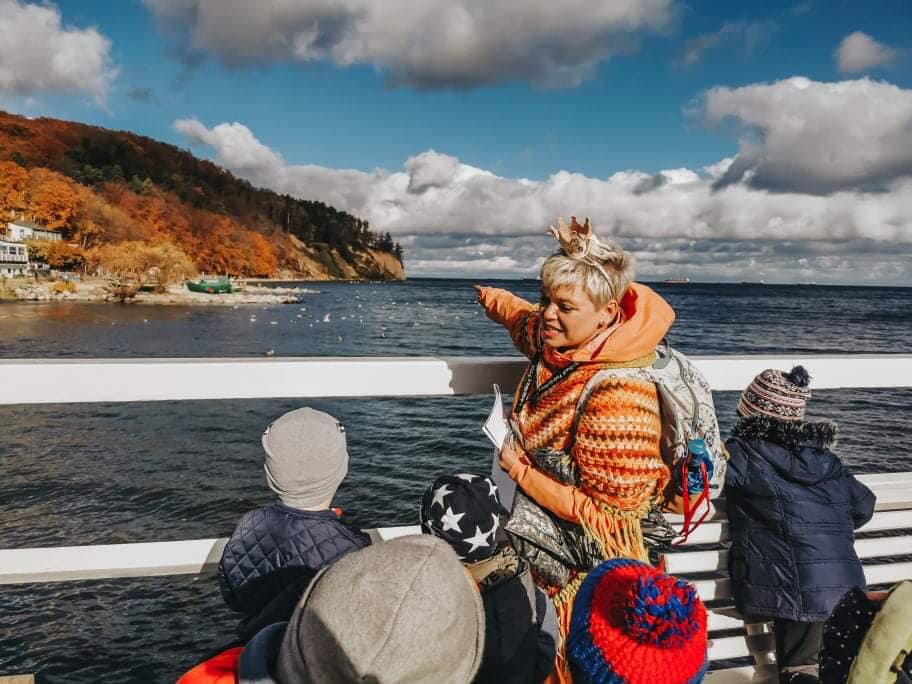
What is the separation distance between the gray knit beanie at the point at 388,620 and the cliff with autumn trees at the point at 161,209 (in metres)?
94.4

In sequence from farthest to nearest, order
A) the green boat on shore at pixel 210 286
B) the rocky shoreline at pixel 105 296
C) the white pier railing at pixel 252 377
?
Answer: 1. the green boat on shore at pixel 210 286
2. the rocky shoreline at pixel 105 296
3. the white pier railing at pixel 252 377

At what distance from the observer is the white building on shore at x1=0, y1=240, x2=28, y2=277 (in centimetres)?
7287

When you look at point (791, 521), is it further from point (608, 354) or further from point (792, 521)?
point (608, 354)

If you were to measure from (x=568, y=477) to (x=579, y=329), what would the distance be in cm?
43

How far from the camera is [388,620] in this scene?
0.82m

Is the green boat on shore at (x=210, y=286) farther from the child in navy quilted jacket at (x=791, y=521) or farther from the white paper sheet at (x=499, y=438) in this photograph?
the child in navy quilted jacket at (x=791, y=521)

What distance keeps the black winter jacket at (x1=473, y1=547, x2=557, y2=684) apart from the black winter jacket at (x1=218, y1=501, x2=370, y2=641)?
442 millimetres

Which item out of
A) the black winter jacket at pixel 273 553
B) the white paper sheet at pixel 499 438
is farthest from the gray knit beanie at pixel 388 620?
the white paper sheet at pixel 499 438

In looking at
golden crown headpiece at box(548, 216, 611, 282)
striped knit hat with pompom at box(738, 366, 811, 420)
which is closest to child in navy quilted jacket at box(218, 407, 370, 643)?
golden crown headpiece at box(548, 216, 611, 282)

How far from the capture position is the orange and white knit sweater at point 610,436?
154cm

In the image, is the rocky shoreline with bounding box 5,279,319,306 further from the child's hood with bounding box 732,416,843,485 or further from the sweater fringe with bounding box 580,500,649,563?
the sweater fringe with bounding box 580,500,649,563

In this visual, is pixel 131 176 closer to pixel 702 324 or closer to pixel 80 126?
pixel 80 126

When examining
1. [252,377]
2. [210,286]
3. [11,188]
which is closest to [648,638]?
[252,377]

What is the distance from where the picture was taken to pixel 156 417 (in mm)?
17297
